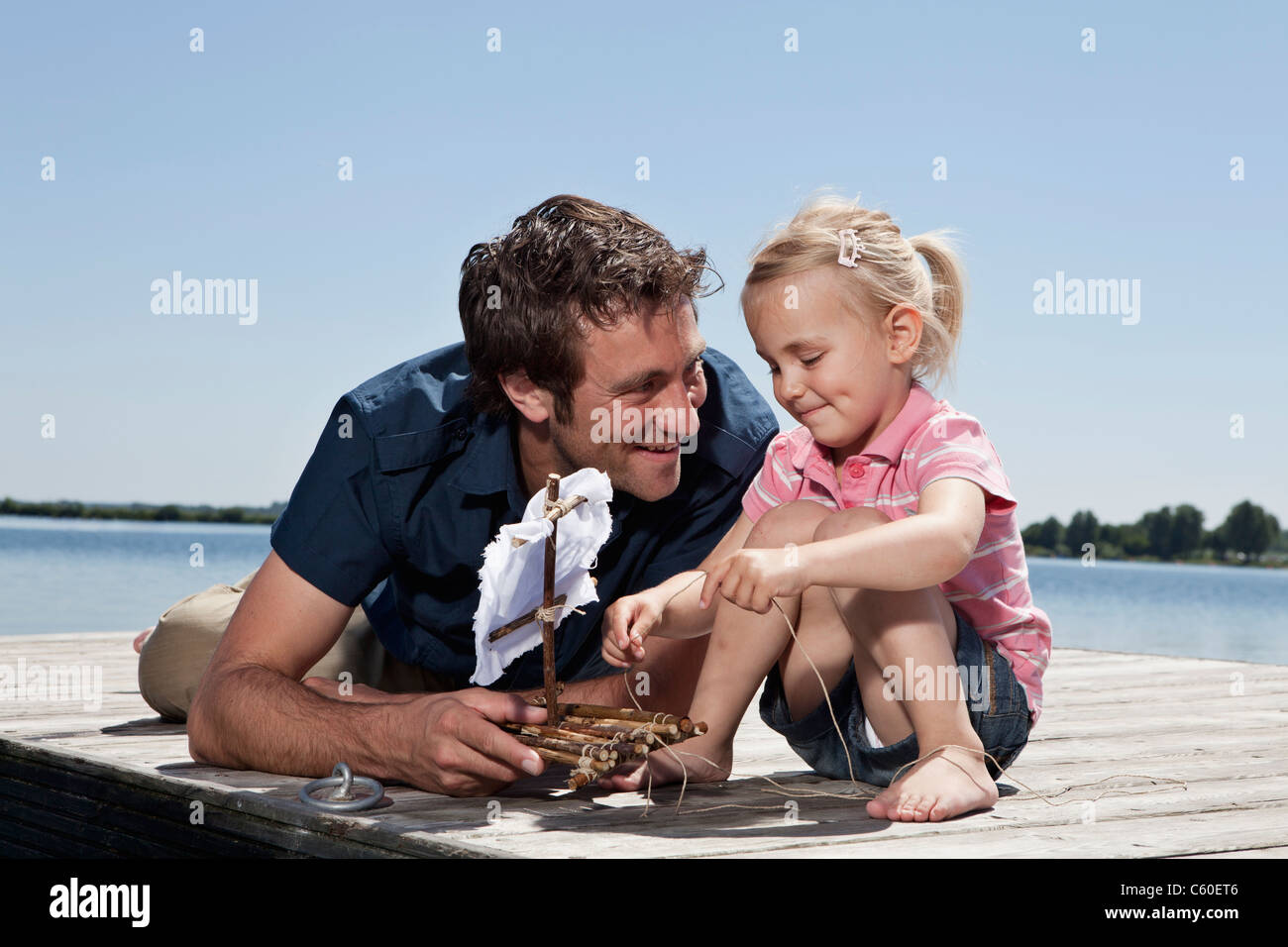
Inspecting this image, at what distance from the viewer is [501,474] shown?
2.88 metres

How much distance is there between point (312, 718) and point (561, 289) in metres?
1.07

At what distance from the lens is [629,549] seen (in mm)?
3041

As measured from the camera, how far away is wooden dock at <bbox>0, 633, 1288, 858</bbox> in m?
2.01

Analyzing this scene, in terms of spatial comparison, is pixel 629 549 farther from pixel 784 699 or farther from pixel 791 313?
pixel 791 313

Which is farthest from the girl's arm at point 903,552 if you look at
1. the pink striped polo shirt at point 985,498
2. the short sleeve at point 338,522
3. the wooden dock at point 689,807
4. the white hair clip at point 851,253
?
the short sleeve at point 338,522

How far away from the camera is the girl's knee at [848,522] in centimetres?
224

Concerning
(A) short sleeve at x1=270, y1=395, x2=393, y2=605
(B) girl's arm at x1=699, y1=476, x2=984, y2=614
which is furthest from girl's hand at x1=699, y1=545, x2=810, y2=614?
(A) short sleeve at x1=270, y1=395, x2=393, y2=605

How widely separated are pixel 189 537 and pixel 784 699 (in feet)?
234

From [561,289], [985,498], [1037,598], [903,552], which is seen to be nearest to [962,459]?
[985,498]

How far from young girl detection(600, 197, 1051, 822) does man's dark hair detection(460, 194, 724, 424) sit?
0.28 metres

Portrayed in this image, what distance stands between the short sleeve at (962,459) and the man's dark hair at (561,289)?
0.72 metres

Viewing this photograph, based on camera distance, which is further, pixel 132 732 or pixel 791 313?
pixel 132 732

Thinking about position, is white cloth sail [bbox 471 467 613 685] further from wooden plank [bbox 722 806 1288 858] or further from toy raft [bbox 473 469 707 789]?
wooden plank [bbox 722 806 1288 858]
